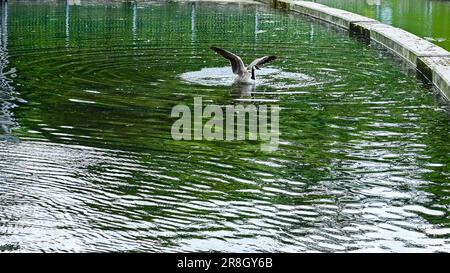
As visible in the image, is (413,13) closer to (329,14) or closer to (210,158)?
(329,14)

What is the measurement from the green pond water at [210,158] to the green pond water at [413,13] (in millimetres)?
4147

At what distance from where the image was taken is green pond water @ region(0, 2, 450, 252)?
24.7 ft

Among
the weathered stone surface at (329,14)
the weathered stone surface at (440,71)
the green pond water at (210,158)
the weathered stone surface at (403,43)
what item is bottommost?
the green pond water at (210,158)

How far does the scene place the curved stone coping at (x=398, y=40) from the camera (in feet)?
46.3

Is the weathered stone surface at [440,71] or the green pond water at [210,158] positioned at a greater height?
the weathered stone surface at [440,71]

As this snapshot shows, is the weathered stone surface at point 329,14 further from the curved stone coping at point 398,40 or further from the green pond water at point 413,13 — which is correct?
the green pond water at point 413,13

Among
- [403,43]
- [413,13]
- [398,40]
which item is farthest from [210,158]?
[413,13]

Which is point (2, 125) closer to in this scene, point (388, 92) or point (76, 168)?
point (76, 168)

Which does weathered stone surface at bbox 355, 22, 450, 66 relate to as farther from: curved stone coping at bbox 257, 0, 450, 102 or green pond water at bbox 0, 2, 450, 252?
green pond water at bbox 0, 2, 450, 252

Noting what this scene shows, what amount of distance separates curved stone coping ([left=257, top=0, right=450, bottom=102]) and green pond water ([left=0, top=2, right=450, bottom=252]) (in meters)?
0.32

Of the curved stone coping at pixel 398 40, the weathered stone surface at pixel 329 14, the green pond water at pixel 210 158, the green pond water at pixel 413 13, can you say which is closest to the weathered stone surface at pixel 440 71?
the curved stone coping at pixel 398 40

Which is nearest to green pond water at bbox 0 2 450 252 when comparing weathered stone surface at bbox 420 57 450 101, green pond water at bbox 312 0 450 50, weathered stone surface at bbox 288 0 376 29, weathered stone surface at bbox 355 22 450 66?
weathered stone surface at bbox 420 57 450 101

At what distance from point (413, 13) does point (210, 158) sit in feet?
54.1

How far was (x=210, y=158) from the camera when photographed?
9.66 metres
